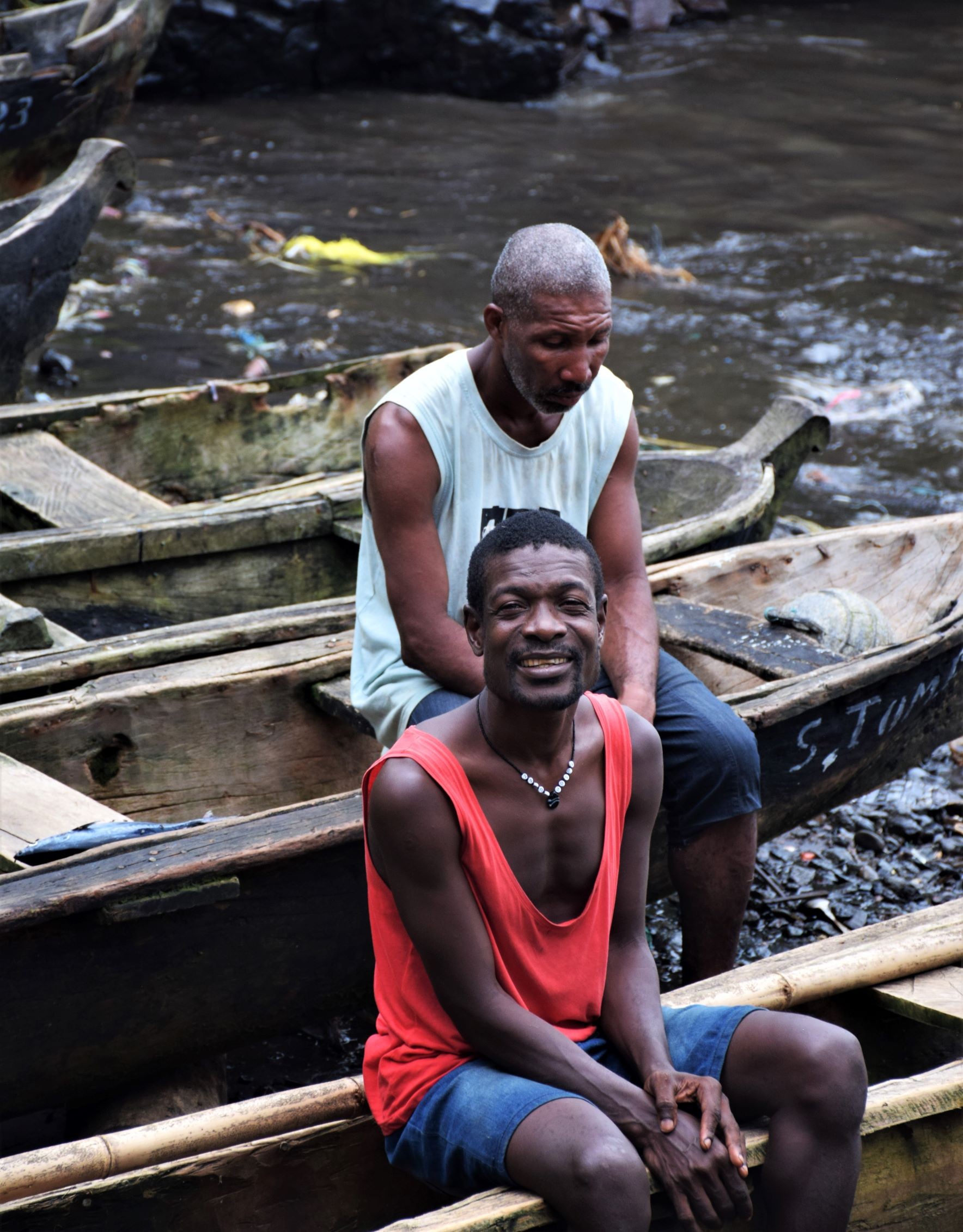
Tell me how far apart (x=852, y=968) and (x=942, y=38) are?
1839 cm

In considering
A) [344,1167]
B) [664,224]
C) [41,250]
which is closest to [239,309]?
[41,250]

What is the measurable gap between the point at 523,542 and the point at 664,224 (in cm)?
997

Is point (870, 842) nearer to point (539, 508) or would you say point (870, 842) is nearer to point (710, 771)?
point (710, 771)

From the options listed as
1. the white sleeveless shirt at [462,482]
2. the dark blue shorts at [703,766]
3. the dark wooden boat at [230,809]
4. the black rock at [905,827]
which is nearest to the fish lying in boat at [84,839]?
the dark wooden boat at [230,809]

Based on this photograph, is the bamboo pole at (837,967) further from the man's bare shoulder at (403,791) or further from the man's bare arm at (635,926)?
the man's bare shoulder at (403,791)

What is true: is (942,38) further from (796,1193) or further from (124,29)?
(796,1193)

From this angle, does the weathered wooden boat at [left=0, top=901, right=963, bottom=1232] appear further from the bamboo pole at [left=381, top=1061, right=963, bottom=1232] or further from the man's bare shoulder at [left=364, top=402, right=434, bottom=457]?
the man's bare shoulder at [left=364, top=402, right=434, bottom=457]

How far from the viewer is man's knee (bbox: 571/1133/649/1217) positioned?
1.86m

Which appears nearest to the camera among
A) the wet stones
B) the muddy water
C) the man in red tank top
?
the man in red tank top

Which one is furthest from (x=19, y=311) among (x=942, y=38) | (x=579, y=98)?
(x=942, y=38)

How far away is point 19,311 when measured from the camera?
19.8ft

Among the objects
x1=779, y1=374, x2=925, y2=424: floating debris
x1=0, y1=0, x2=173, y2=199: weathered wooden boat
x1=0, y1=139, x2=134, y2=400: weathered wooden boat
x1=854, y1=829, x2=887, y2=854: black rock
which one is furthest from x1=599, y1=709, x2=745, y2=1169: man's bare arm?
x1=0, y1=0, x2=173, y2=199: weathered wooden boat

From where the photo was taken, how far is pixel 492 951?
2.09 m

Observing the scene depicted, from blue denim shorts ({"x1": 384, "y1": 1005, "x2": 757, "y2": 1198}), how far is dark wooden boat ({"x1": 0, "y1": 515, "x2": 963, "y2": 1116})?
694 millimetres
